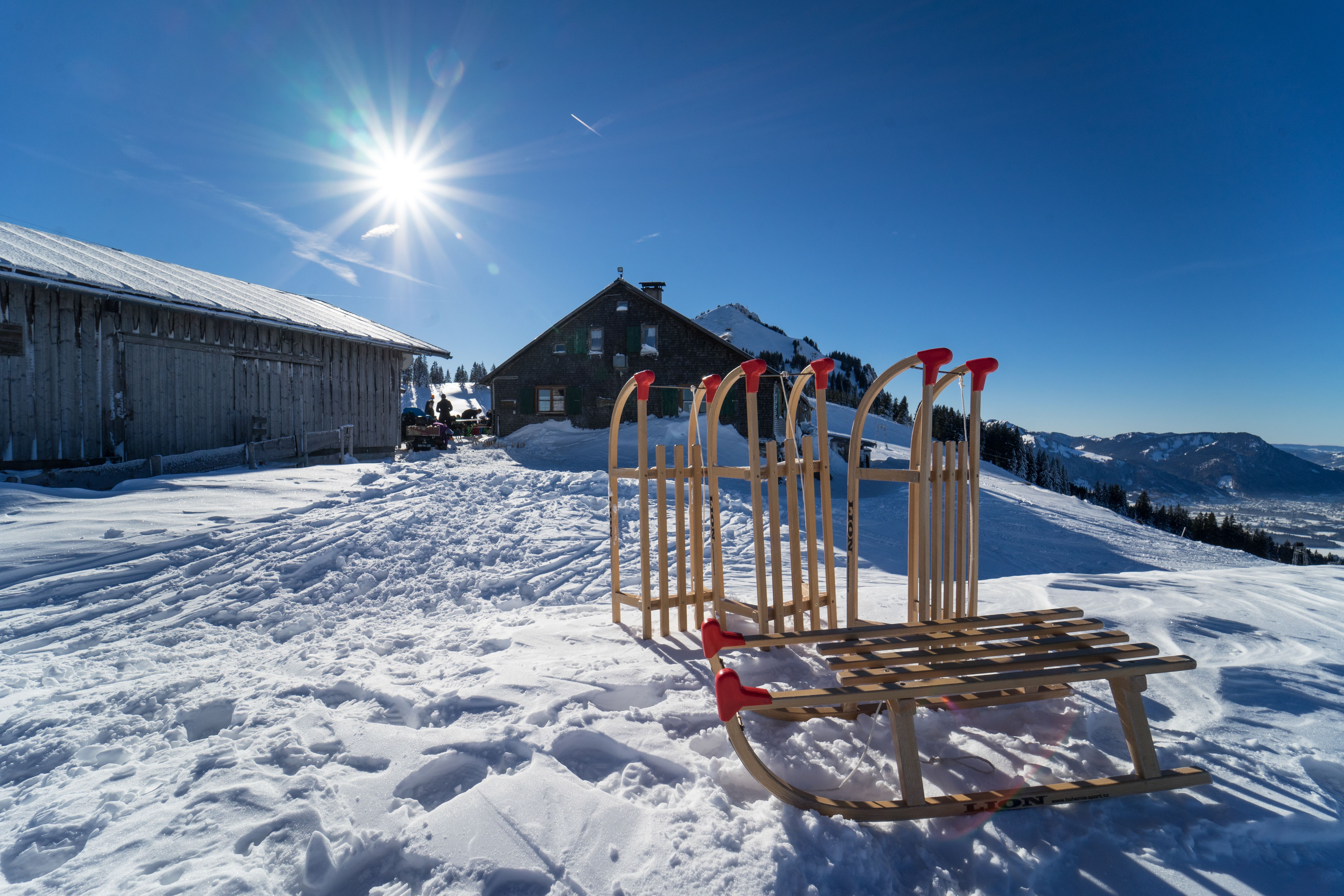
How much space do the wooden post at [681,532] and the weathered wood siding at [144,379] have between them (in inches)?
480

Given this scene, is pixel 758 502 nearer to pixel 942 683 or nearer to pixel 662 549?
pixel 662 549

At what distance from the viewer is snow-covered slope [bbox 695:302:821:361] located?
4461 inches

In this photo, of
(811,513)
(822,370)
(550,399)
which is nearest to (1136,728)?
(811,513)

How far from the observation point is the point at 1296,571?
20.0 feet

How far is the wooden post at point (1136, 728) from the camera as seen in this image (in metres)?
2.47

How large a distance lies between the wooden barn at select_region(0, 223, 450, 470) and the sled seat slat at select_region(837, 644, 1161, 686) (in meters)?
13.6

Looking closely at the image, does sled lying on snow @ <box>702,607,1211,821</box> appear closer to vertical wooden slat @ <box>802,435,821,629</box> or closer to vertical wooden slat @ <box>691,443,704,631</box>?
vertical wooden slat @ <box>802,435,821,629</box>

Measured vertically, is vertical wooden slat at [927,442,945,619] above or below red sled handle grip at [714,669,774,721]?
above

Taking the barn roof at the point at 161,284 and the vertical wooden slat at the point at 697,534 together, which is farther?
the barn roof at the point at 161,284

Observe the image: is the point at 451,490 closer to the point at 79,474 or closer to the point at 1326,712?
the point at 79,474

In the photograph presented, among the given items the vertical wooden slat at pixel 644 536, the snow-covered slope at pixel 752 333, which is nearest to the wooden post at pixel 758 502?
the vertical wooden slat at pixel 644 536

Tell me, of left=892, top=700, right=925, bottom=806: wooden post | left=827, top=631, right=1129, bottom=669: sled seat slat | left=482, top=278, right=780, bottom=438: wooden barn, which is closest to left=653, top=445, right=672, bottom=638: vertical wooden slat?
left=827, top=631, right=1129, bottom=669: sled seat slat

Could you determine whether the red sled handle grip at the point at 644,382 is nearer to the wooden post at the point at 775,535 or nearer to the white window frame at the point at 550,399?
the wooden post at the point at 775,535

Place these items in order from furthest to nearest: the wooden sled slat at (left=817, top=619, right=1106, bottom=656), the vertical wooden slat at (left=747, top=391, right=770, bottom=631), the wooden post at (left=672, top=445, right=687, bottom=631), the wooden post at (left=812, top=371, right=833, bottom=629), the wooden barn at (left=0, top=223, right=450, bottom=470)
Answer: the wooden barn at (left=0, top=223, right=450, bottom=470) < the wooden post at (left=672, top=445, right=687, bottom=631) < the vertical wooden slat at (left=747, top=391, right=770, bottom=631) < the wooden post at (left=812, top=371, right=833, bottom=629) < the wooden sled slat at (left=817, top=619, right=1106, bottom=656)
